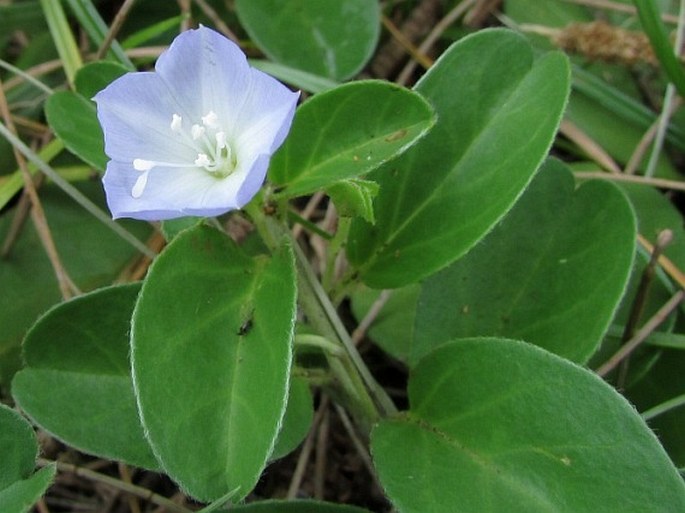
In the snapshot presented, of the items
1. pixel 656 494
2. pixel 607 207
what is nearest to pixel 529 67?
pixel 607 207

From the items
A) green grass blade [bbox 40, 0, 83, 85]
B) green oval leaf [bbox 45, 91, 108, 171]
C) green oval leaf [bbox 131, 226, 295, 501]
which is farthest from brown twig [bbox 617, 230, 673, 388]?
green grass blade [bbox 40, 0, 83, 85]

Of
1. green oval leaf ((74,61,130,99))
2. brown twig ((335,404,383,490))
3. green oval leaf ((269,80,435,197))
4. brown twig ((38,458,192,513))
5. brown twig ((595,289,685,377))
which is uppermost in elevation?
green oval leaf ((269,80,435,197))

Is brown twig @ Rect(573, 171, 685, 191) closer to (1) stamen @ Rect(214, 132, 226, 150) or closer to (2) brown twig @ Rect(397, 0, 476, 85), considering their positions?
(2) brown twig @ Rect(397, 0, 476, 85)

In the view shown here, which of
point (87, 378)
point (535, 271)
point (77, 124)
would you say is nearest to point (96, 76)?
point (77, 124)

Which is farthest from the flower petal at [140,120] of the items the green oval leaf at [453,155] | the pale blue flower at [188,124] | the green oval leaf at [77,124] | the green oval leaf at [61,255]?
the green oval leaf at [61,255]

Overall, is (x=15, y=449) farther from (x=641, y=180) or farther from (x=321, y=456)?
(x=641, y=180)

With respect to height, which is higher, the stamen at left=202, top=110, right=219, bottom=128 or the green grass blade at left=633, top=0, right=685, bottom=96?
the green grass blade at left=633, top=0, right=685, bottom=96

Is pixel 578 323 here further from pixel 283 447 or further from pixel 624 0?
pixel 624 0
